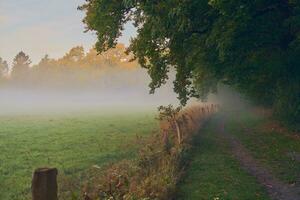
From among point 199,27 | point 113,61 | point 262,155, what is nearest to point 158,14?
point 199,27

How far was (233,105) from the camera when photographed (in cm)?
7750

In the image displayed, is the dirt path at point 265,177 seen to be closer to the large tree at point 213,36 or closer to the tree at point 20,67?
the large tree at point 213,36

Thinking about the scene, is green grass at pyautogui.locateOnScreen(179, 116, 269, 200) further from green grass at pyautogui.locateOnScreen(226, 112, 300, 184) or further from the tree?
the tree

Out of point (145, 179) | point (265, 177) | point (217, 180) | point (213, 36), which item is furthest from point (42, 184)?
point (213, 36)

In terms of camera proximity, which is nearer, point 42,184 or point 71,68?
point 42,184

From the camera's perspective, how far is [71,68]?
137000mm

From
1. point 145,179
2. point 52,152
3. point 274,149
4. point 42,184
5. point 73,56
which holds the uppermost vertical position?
point 73,56

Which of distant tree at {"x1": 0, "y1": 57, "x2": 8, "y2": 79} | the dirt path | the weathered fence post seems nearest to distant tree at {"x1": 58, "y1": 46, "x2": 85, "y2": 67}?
distant tree at {"x1": 0, "y1": 57, "x2": 8, "y2": 79}

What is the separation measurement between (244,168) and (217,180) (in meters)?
3.10

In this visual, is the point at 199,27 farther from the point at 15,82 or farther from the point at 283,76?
the point at 15,82

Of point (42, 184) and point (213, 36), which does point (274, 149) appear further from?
point (42, 184)

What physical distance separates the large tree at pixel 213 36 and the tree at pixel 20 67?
119 metres

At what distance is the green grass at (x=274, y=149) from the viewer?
17859 mm

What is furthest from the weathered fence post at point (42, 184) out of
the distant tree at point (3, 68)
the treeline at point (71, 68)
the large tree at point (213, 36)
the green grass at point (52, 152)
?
the distant tree at point (3, 68)
